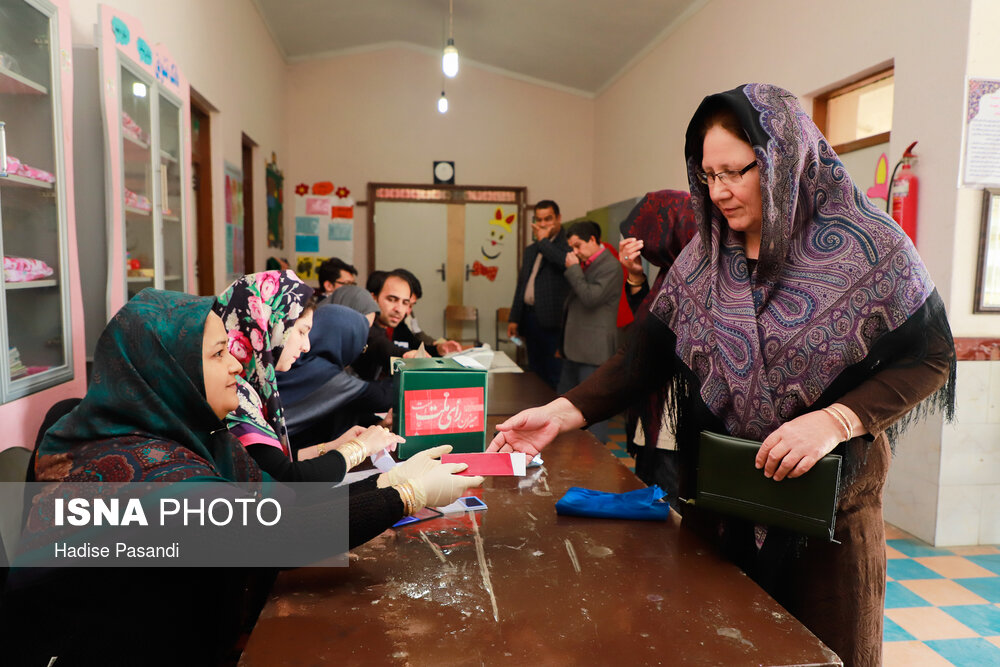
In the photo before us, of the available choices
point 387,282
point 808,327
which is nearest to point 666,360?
point 808,327

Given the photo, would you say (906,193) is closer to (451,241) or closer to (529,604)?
(529,604)

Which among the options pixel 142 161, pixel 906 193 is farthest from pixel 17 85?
pixel 906 193

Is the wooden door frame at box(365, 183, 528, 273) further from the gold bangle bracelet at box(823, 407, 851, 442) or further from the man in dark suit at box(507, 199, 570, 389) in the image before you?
the gold bangle bracelet at box(823, 407, 851, 442)

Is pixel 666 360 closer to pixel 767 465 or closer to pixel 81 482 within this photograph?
pixel 767 465

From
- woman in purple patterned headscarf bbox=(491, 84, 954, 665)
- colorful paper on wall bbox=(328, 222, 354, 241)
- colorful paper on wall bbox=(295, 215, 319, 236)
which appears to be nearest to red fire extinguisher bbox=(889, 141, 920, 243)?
woman in purple patterned headscarf bbox=(491, 84, 954, 665)

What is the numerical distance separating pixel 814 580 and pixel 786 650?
→ 31 centimetres

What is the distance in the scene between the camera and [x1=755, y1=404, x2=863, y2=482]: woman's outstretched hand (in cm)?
103

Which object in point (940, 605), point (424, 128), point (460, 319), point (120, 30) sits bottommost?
point (940, 605)

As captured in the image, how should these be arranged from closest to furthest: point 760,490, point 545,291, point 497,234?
point 760,490, point 545,291, point 497,234

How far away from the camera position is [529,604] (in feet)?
3.16

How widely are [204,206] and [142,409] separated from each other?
3400mm

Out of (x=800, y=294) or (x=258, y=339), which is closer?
(x=800, y=294)

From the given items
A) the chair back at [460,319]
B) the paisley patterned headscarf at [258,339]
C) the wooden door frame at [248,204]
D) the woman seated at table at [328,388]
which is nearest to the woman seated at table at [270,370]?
the paisley patterned headscarf at [258,339]

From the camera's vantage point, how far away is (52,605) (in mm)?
1104
